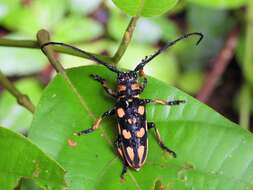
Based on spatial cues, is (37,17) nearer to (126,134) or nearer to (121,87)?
(121,87)

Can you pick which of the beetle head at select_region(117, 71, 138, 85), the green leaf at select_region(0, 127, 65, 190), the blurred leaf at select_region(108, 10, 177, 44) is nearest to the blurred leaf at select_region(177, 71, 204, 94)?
the blurred leaf at select_region(108, 10, 177, 44)

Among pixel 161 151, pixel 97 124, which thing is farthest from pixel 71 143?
pixel 161 151

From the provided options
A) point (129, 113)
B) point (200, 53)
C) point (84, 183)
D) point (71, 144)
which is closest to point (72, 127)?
point (71, 144)

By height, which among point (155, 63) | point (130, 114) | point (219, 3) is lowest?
point (155, 63)

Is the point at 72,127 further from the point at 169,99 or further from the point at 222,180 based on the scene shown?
the point at 222,180

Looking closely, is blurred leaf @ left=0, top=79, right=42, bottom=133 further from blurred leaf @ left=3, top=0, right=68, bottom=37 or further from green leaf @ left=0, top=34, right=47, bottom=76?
blurred leaf @ left=3, top=0, right=68, bottom=37

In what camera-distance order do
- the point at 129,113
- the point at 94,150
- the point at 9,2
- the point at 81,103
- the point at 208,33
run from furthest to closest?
the point at 208,33
the point at 9,2
the point at 129,113
the point at 81,103
the point at 94,150

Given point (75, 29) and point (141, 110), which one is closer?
point (141, 110)
